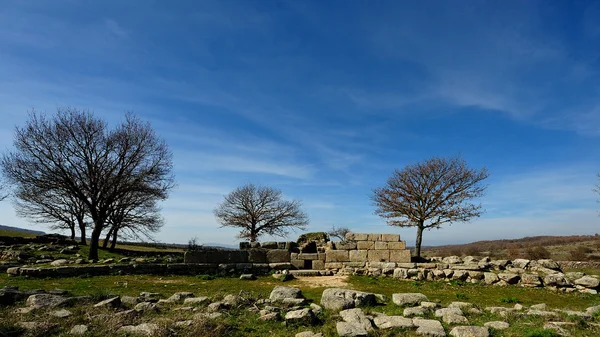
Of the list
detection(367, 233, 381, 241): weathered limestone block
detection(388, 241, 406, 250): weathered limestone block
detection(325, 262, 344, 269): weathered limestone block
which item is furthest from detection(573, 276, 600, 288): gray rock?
detection(325, 262, 344, 269): weathered limestone block

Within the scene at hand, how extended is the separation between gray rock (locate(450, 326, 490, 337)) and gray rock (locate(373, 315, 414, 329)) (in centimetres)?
73

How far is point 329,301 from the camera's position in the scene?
8.30 m

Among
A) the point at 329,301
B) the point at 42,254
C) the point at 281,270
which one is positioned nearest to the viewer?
the point at 329,301

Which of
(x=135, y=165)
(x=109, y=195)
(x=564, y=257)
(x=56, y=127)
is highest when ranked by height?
(x=56, y=127)

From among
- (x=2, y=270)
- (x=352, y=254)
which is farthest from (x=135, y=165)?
(x=352, y=254)

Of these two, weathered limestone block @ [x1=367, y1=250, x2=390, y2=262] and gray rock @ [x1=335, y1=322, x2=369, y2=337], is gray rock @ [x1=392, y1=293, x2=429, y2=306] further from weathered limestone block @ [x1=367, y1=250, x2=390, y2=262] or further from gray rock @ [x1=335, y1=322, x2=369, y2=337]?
weathered limestone block @ [x1=367, y1=250, x2=390, y2=262]

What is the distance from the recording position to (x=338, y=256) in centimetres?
1908

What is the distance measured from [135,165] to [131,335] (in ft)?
63.2

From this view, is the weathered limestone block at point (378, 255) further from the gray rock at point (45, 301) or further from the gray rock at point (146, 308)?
the gray rock at point (45, 301)

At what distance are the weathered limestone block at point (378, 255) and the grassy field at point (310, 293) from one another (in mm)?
2271

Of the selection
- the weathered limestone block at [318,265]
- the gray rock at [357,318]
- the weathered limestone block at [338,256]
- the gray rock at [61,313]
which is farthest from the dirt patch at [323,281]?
the gray rock at [61,313]

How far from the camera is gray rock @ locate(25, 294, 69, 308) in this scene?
7379mm

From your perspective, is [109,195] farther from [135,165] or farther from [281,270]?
[281,270]

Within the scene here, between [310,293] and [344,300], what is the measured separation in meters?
3.89
